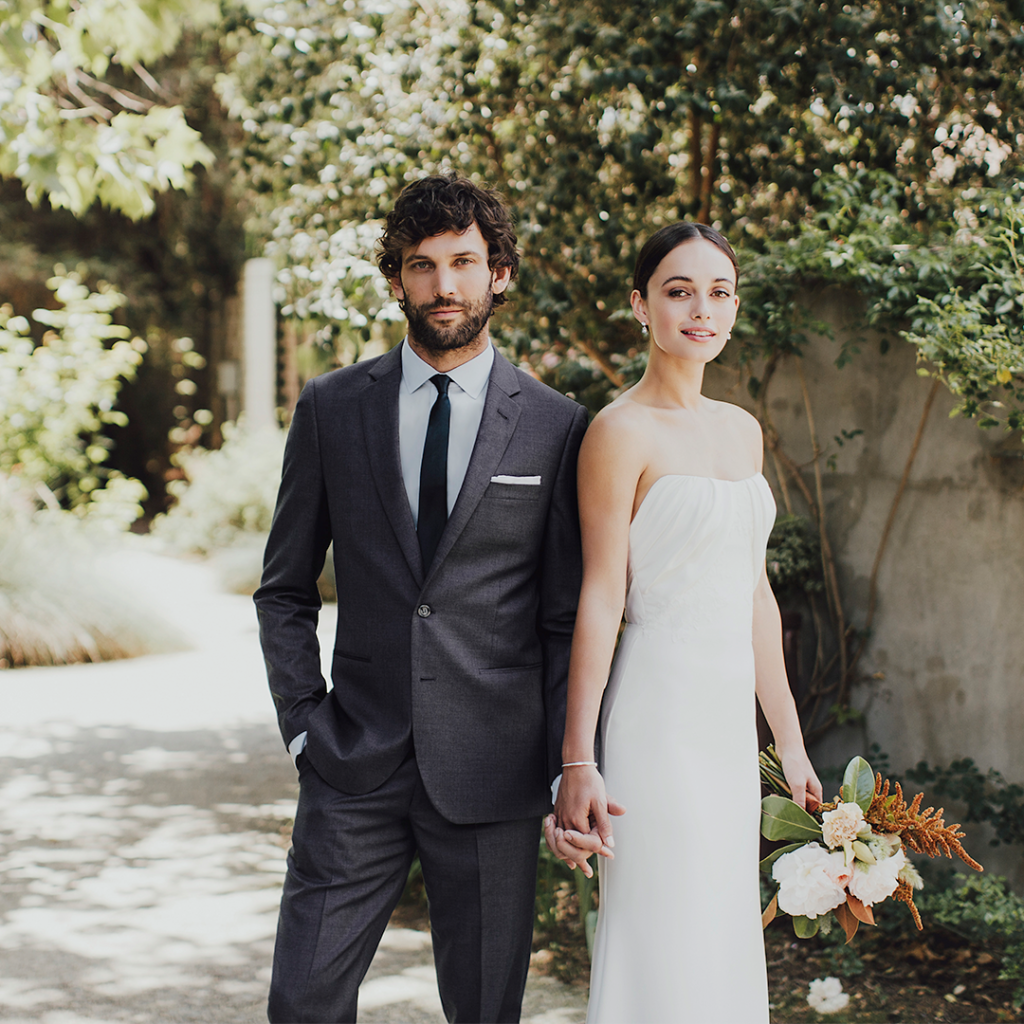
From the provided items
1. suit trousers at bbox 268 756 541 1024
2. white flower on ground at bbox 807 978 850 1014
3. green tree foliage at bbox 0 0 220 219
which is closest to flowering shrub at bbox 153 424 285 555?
green tree foliage at bbox 0 0 220 219

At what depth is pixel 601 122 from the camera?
15.7 ft

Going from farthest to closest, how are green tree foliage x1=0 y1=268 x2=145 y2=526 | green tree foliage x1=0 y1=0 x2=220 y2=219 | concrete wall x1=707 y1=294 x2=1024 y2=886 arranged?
green tree foliage x1=0 y1=268 x2=145 y2=526 < green tree foliage x1=0 y1=0 x2=220 y2=219 < concrete wall x1=707 y1=294 x2=1024 y2=886

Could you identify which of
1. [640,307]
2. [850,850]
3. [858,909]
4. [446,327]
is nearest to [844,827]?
[850,850]

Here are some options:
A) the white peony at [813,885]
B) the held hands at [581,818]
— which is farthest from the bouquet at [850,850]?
the held hands at [581,818]

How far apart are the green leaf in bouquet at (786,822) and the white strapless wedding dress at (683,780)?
1.6 inches

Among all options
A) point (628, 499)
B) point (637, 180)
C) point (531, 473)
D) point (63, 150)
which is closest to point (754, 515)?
point (628, 499)

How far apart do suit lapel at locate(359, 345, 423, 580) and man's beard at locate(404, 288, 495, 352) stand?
0.13 metres

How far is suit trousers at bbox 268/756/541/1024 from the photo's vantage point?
2203mm

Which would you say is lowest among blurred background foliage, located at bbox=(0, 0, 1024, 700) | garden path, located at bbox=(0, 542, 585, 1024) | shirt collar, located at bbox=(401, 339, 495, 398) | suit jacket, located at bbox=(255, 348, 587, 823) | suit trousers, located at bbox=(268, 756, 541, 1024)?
garden path, located at bbox=(0, 542, 585, 1024)

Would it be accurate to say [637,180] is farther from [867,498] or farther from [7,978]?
[7,978]

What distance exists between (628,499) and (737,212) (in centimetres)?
300

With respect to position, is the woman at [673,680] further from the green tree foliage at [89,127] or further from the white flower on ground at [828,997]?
the green tree foliage at [89,127]

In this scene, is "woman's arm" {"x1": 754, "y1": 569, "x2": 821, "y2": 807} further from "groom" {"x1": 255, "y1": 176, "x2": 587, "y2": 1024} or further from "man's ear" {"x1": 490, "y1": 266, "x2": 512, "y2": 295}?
"man's ear" {"x1": 490, "y1": 266, "x2": 512, "y2": 295}

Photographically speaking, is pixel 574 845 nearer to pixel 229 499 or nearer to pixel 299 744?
pixel 299 744
